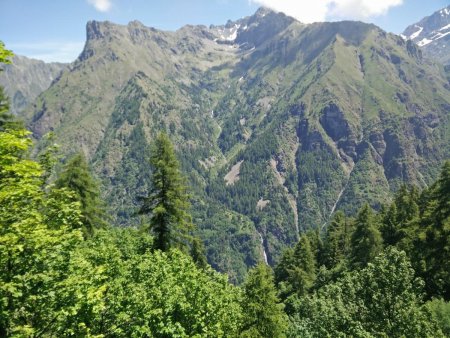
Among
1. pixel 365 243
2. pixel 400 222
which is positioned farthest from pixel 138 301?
pixel 400 222

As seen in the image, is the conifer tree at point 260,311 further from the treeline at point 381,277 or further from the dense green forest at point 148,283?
the treeline at point 381,277

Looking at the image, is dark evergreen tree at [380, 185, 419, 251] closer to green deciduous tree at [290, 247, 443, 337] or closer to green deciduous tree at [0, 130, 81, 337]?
green deciduous tree at [290, 247, 443, 337]

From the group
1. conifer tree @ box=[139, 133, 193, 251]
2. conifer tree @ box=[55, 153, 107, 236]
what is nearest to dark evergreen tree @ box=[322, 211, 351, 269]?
conifer tree @ box=[55, 153, 107, 236]

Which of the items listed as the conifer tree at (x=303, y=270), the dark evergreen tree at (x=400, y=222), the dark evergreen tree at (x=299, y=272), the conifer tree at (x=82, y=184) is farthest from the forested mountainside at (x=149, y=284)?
the dark evergreen tree at (x=299, y=272)

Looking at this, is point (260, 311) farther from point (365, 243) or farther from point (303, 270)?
point (303, 270)

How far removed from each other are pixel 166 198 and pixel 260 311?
1261 cm

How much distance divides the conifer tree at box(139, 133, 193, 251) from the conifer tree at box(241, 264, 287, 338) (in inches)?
318

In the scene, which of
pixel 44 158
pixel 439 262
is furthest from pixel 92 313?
pixel 439 262

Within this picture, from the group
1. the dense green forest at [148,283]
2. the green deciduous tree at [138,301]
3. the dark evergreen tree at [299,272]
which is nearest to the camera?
the dense green forest at [148,283]

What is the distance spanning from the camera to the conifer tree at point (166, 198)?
34.4 meters

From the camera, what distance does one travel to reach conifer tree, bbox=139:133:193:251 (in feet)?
113

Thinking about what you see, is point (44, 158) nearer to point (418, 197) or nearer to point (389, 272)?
point (389, 272)

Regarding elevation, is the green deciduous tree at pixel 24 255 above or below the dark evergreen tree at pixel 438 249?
below

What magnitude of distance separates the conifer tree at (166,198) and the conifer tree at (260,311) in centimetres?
807
